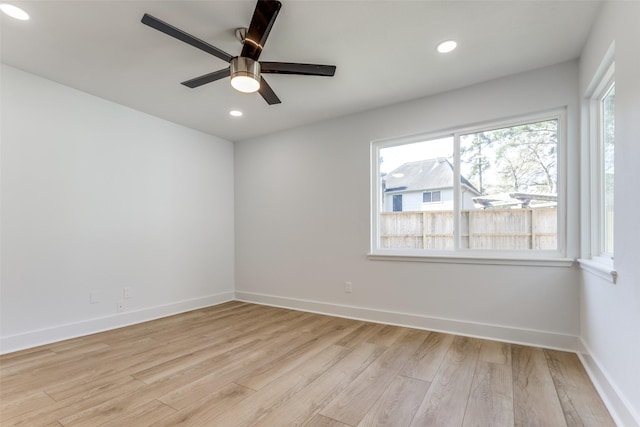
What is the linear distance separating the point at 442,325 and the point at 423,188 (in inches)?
58.8

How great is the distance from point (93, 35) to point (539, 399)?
13.2ft

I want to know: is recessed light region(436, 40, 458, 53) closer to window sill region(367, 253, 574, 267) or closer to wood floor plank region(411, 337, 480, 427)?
window sill region(367, 253, 574, 267)

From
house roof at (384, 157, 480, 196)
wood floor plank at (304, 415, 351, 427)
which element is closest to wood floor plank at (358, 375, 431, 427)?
wood floor plank at (304, 415, 351, 427)

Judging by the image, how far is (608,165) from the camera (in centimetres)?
214

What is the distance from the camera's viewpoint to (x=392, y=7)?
195cm

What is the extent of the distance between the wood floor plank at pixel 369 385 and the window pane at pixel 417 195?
1.13 m

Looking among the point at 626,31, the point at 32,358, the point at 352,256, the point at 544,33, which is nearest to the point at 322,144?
the point at 352,256

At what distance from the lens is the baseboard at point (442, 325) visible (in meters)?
2.57

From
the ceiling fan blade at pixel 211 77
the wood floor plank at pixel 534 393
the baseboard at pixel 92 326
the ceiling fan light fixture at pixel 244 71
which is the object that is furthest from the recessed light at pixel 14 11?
the wood floor plank at pixel 534 393

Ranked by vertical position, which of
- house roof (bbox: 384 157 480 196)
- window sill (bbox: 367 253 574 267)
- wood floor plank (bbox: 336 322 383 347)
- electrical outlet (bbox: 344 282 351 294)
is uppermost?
house roof (bbox: 384 157 480 196)

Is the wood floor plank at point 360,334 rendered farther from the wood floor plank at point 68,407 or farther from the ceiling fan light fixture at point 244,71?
the ceiling fan light fixture at point 244,71

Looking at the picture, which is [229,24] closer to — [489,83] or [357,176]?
[357,176]

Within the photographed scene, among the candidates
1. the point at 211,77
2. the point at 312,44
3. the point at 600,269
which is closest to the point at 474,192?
the point at 600,269

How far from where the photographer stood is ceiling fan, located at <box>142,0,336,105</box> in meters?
1.79
